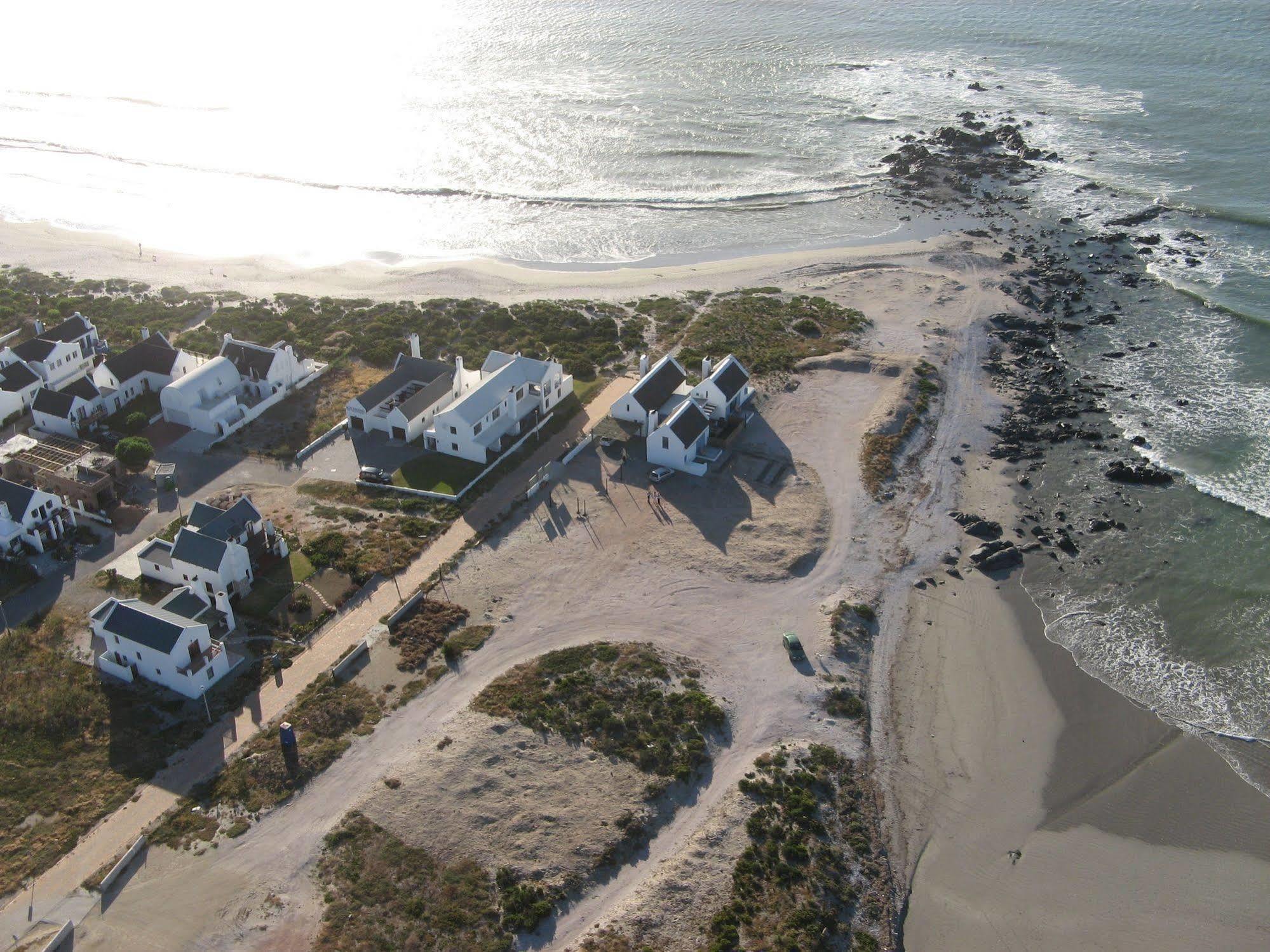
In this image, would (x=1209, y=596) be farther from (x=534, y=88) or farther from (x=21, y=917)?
(x=534, y=88)

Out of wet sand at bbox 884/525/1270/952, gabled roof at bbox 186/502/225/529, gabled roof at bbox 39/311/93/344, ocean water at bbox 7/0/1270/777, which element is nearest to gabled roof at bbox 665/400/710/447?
wet sand at bbox 884/525/1270/952

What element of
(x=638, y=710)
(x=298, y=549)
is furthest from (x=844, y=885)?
(x=298, y=549)

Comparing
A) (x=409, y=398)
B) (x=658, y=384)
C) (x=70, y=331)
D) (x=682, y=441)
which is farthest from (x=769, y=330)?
(x=70, y=331)

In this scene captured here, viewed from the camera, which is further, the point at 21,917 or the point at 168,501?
the point at 168,501

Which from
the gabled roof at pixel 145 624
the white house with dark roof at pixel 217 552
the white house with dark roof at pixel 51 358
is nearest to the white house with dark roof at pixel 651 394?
the white house with dark roof at pixel 217 552

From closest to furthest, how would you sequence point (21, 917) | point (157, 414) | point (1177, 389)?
point (21, 917) → point (157, 414) → point (1177, 389)

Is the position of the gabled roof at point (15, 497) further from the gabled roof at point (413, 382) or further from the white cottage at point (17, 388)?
the gabled roof at point (413, 382)
